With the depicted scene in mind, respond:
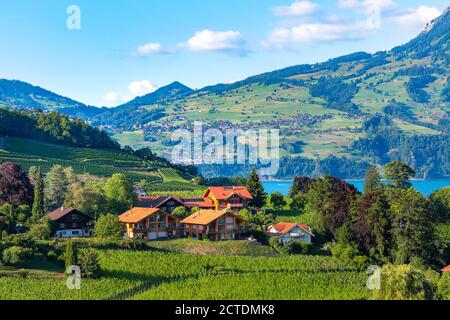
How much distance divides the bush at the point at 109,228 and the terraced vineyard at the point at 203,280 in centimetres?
509

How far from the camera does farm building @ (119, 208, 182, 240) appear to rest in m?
75.9

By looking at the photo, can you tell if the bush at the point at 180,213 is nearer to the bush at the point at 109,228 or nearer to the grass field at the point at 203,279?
the bush at the point at 109,228

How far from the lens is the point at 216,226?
76062mm

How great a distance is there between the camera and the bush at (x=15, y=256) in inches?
2304

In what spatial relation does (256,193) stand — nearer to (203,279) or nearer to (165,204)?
(165,204)

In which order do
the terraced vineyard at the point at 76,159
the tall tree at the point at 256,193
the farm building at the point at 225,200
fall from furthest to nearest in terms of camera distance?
1. the terraced vineyard at the point at 76,159
2. the tall tree at the point at 256,193
3. the farm building at the point at 225,200

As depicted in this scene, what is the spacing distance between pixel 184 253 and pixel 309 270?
1183 centimetres

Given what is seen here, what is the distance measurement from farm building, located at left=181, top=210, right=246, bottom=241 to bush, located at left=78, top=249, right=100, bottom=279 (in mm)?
18620

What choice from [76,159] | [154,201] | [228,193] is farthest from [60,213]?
[76,159]

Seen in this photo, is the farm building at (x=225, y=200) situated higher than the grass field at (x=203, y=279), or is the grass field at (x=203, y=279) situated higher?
the farm building at (x=225, y=200)

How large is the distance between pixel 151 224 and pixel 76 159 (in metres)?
75.4

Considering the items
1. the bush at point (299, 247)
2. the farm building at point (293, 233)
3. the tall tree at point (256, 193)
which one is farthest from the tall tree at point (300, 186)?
the bush at point (299, 247)

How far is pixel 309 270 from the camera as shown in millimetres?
65875
